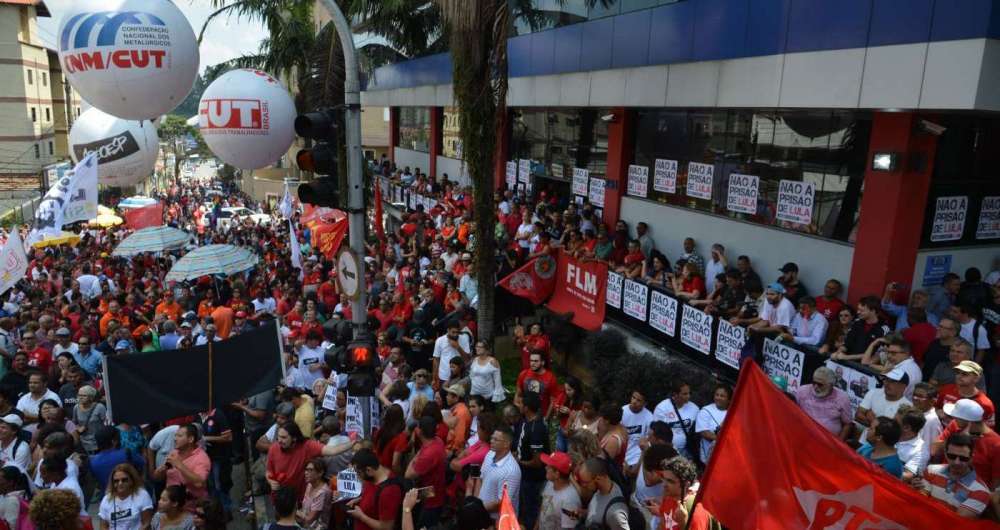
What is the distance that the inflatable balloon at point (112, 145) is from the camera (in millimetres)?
17219

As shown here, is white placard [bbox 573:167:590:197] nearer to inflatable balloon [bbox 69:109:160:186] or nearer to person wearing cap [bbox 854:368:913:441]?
inflatable balloon [bbox 69:109:160:186]

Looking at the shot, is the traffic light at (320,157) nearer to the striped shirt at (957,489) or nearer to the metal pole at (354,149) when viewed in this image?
the metal pole at (354,149)

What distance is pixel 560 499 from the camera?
5.38 meters

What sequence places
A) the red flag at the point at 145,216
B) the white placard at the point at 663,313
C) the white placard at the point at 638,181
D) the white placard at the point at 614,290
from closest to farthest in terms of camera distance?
the white placard at the point at 663,313 < the white placard at the point at 614,290 < the white placard at the point at 638,181 < the red flag at the point at 145,216

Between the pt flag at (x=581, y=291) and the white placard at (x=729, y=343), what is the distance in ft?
6.63

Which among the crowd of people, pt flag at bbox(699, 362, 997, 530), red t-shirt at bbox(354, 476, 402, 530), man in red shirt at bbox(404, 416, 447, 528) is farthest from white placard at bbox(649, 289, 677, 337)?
pt flag at bbox(699, 362, 997, 530)

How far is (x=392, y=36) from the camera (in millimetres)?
25109

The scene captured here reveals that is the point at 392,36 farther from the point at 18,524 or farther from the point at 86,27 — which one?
the point at 18,524

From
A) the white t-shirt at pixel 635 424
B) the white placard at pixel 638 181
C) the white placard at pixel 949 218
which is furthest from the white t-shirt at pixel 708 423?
the white placard at pixel 638 181

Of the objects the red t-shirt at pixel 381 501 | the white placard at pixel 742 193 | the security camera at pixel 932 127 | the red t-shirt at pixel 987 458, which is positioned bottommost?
the red t-shirt at pixel 381 501

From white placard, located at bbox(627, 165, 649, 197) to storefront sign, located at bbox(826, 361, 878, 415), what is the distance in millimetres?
6875

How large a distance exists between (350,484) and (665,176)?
9.10 m

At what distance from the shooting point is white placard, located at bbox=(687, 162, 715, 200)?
12288 mm

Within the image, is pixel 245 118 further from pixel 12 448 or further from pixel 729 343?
pixel 729 343
